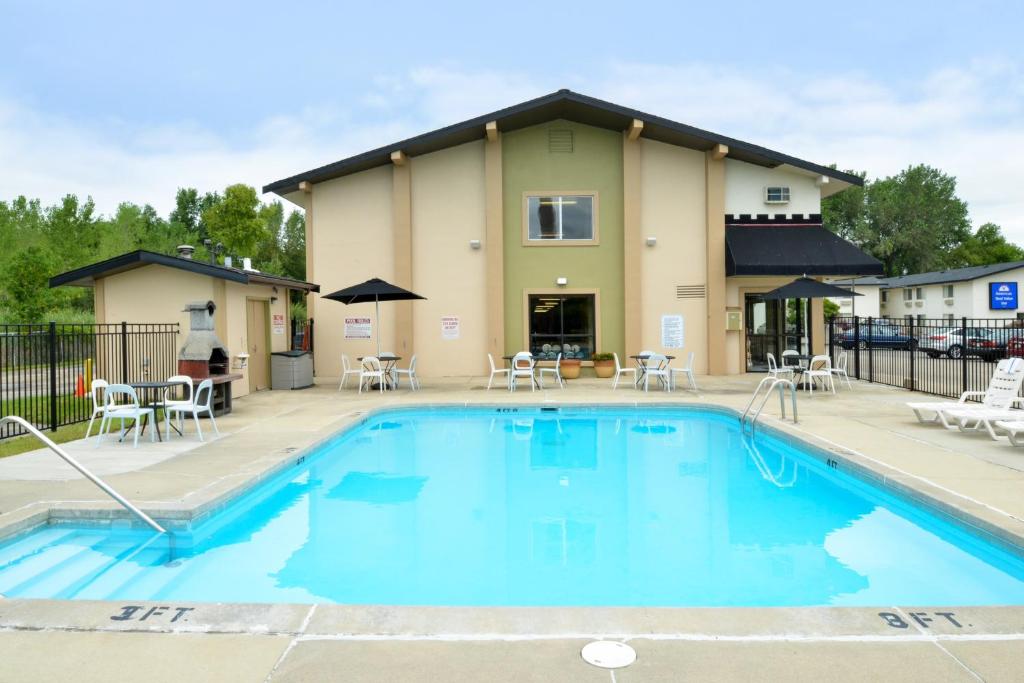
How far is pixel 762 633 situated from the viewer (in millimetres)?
3115

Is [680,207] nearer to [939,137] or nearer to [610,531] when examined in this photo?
[610,531]

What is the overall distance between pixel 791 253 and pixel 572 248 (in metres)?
5.33

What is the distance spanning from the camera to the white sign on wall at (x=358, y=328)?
691 inches

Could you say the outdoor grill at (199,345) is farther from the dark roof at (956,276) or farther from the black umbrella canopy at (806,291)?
the dark roof at (956,276)

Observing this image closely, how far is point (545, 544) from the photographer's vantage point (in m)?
5.36

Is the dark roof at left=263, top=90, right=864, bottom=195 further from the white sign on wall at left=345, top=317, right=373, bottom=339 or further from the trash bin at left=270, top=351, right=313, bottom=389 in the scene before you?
the trash bin at left=270, top=351, right=313, bottom=389

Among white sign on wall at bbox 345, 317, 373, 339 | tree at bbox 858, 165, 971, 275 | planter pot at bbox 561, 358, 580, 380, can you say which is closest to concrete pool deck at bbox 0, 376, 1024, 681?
planter pot at bbox 561, 358, 580, 380

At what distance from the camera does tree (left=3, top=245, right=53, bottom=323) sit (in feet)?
92.0

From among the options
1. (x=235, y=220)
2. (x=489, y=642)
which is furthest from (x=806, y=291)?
(x=235, y=220)

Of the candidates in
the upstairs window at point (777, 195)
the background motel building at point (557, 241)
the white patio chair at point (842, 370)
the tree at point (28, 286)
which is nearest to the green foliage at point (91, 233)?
the tree at point (28, 286)

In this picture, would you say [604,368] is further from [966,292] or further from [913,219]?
[913,219]

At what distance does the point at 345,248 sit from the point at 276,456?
11193 millimetres

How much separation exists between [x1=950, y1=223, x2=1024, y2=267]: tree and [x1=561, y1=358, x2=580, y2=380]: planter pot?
59846mm

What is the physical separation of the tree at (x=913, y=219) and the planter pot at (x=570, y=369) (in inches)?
2098
